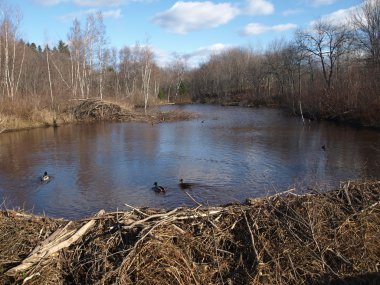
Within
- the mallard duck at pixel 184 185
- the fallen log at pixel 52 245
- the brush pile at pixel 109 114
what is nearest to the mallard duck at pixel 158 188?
the mallard duck at pixel 184 185

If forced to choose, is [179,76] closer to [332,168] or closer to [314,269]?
[332,168]

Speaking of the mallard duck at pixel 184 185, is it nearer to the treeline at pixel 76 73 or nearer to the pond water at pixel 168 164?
the pond water at pixel 168 164

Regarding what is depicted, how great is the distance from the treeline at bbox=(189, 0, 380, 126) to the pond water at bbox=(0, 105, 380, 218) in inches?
230

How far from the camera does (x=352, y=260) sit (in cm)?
532

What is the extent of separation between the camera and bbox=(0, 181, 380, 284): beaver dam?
4.88 m

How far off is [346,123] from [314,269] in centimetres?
3060

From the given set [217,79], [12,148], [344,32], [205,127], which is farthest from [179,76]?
[12,148]

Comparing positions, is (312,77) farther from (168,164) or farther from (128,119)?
(168,164)

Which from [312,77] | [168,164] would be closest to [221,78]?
[312,77]

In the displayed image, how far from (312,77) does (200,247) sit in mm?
52055

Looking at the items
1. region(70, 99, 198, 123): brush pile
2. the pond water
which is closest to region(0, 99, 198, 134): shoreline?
region(70, 99, 198, 123): brush pile

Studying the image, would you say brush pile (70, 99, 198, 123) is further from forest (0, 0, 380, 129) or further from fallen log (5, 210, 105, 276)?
fallen log (5, 210, 105, 276)

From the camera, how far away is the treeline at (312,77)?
3388 cm

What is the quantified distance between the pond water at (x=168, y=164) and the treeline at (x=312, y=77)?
5.85 meters
